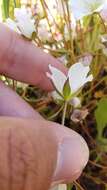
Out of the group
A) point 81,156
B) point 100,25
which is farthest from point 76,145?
point 100,25

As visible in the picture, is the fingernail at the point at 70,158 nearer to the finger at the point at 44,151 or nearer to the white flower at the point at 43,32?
the finger at the point at 44,151

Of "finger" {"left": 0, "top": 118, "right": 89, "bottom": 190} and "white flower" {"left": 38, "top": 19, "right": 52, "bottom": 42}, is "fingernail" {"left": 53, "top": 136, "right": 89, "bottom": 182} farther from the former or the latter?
"white flower" {"left": 38, "top": 19, "right": 52, "bottom": 42}

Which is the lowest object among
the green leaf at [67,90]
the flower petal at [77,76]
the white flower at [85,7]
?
the green leaf at [67,90]

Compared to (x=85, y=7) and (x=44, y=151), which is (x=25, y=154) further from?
(x=85, y=7)

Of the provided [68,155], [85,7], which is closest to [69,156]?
[68,155]

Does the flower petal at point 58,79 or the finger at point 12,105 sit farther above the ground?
the flower petal at point 58,79

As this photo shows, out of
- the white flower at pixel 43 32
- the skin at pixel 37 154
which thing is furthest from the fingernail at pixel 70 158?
the white flower at pixel 43 32
